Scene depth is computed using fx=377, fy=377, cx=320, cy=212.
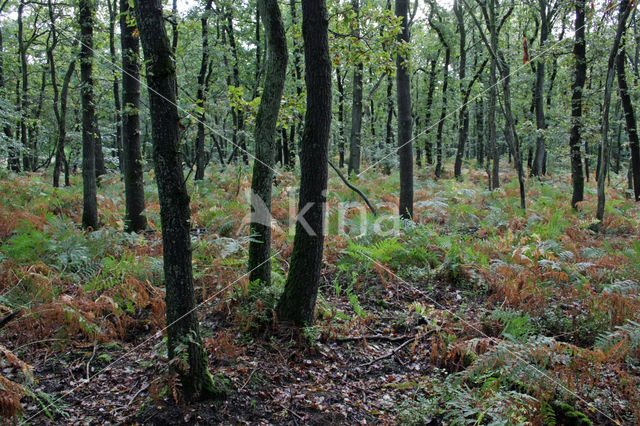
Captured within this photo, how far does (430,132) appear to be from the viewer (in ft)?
67.7

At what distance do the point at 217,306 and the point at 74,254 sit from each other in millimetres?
2733

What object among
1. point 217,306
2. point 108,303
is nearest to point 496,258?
point 217,306

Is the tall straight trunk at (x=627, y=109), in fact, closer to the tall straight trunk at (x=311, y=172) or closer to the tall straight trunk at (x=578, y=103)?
the tall straight trunk at (x=578, y=103)

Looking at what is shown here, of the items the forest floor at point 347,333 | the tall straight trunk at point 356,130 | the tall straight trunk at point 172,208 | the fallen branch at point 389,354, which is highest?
the tall straight trunk at point 356,130

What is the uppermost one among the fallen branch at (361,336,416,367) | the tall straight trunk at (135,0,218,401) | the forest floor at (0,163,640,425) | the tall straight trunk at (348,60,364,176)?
the tall straight trunk at (348,60,364,176)

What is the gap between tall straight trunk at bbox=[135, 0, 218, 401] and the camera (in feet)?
8.96

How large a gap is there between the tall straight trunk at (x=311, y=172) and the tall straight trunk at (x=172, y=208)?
1.32 meters

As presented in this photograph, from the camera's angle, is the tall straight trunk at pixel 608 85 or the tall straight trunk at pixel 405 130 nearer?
the tall straight trunk at pixel 608 85

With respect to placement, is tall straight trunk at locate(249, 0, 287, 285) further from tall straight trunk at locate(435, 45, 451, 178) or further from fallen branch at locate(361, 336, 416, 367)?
tall straight trunk at locate(435, 45, 451, 178)

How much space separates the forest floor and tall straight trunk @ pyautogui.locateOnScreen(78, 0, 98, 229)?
0.82 metres

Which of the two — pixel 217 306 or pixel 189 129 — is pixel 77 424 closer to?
pixel 217 306

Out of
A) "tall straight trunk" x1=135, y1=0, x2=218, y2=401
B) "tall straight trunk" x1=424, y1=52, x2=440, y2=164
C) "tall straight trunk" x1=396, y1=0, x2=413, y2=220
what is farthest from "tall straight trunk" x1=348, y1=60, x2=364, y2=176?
"tall straight trunk" x1=135, y1=0, x2=218, y2=401

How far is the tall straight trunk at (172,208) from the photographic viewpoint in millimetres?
2730

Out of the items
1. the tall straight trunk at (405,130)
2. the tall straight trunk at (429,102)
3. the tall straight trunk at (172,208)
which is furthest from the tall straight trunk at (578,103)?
the tall straight trunk at (172,208)
